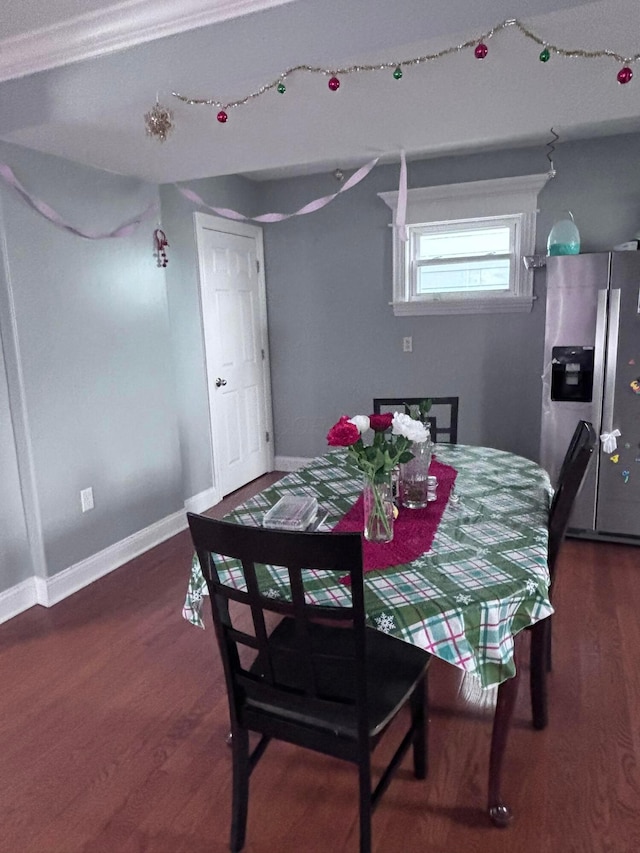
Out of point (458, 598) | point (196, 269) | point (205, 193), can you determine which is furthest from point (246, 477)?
point (458, 598)

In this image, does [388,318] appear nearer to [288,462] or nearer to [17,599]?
[288,462]

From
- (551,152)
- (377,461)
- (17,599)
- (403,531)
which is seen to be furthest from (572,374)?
(17,599)

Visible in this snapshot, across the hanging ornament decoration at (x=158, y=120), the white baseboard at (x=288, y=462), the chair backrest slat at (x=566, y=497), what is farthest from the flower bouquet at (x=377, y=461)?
the white baseboard at (x=288, y=462)

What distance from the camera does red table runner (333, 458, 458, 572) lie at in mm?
1504

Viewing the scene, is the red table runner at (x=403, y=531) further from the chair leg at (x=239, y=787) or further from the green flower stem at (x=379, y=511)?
the chair leg at (x=239, y=787)

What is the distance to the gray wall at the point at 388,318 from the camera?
3.58 meters

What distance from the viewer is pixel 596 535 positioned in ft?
10.7

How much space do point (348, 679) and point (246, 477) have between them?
3232 millimetres

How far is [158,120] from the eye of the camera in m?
2.10

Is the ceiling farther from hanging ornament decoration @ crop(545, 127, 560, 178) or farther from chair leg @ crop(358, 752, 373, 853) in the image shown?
chair leg @ crop(358, 752, 373, 853)

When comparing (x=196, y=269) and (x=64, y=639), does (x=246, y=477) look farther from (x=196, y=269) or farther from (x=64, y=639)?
(x=64, y=639)

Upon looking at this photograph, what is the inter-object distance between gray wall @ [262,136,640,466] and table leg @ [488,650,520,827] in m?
2.74

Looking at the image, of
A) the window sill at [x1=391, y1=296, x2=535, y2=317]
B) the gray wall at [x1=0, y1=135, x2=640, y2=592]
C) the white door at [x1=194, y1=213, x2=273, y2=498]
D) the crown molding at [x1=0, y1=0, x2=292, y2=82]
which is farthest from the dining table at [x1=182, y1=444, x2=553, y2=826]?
the white door at [x1=194, y1=213, x2=273, y2=498]

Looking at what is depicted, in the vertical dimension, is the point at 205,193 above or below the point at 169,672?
above
